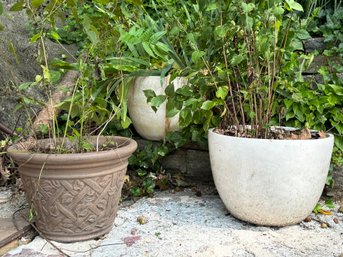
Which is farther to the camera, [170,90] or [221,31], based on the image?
[170,90]

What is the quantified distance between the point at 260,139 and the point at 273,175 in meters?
0.15

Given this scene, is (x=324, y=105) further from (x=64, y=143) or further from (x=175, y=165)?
(x=64, y=143)

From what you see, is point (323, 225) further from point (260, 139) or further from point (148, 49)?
point (148, 49)

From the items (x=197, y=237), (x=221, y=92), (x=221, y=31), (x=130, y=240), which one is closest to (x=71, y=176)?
(x=130, y=240)

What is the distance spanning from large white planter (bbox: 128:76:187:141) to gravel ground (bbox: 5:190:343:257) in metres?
0.45

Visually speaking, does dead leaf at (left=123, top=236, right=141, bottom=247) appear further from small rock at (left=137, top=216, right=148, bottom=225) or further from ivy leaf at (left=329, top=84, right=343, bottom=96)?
ivy leaf at (left=329, top=84, right=343, bottom=96)

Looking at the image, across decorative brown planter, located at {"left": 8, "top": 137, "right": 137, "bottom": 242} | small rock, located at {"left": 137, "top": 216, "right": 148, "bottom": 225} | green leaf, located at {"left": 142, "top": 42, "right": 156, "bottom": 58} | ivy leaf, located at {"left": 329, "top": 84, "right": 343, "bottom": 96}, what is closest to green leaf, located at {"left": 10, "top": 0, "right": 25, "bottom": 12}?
decorative brown planter, located at {"left": 8, "top": 137, "right": 137, "bottom": 242}

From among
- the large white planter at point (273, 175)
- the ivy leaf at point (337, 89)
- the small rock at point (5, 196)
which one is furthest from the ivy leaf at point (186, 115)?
the small rock at point (5, 196)

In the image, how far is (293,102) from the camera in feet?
6.30

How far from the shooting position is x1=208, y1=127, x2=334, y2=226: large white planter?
153cm

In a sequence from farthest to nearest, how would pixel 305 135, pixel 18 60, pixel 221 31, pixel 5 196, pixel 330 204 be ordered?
pixel 18 60 → pixel 5 196 → pixel 330 204 → pixel 305 135 → pixel 221 31

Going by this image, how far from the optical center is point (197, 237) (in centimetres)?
158

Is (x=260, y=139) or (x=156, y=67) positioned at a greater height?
(x=156, y=67)

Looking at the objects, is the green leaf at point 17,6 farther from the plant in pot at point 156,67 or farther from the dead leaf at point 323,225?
the dead leaf at point 323,225
